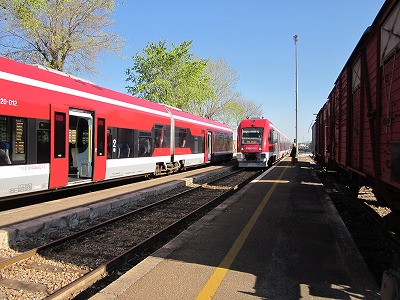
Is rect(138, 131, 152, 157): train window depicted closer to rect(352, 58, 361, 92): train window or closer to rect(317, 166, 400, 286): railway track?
rect(317, 166, 400, 286): railway track

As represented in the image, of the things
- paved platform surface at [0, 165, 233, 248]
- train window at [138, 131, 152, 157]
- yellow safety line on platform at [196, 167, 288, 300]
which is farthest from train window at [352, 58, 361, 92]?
train window at [138, 131, 152, 157]

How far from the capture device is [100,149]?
10930mm

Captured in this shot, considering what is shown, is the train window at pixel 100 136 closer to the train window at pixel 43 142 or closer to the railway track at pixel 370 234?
the train window at pixel 43 142

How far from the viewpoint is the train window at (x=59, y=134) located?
348 inches

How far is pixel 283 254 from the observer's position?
5004 millimetres

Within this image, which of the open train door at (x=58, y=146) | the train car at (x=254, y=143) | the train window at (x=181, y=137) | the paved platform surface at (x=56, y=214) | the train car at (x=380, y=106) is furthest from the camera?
the train car at (x=254, y=143)

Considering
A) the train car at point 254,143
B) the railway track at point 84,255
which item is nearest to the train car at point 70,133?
the railway track at point 84,255

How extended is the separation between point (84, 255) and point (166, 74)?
3002cm

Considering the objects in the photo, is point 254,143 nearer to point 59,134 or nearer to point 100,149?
point 100,149

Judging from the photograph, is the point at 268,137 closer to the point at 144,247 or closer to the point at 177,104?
the point at 177,104

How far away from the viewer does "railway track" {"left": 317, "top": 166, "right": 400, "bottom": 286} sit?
521cm

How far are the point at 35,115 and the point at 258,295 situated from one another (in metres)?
6.89

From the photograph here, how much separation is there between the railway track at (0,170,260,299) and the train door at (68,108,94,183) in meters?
2.70

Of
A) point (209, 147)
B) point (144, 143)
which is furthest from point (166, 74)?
point (144, 143)
